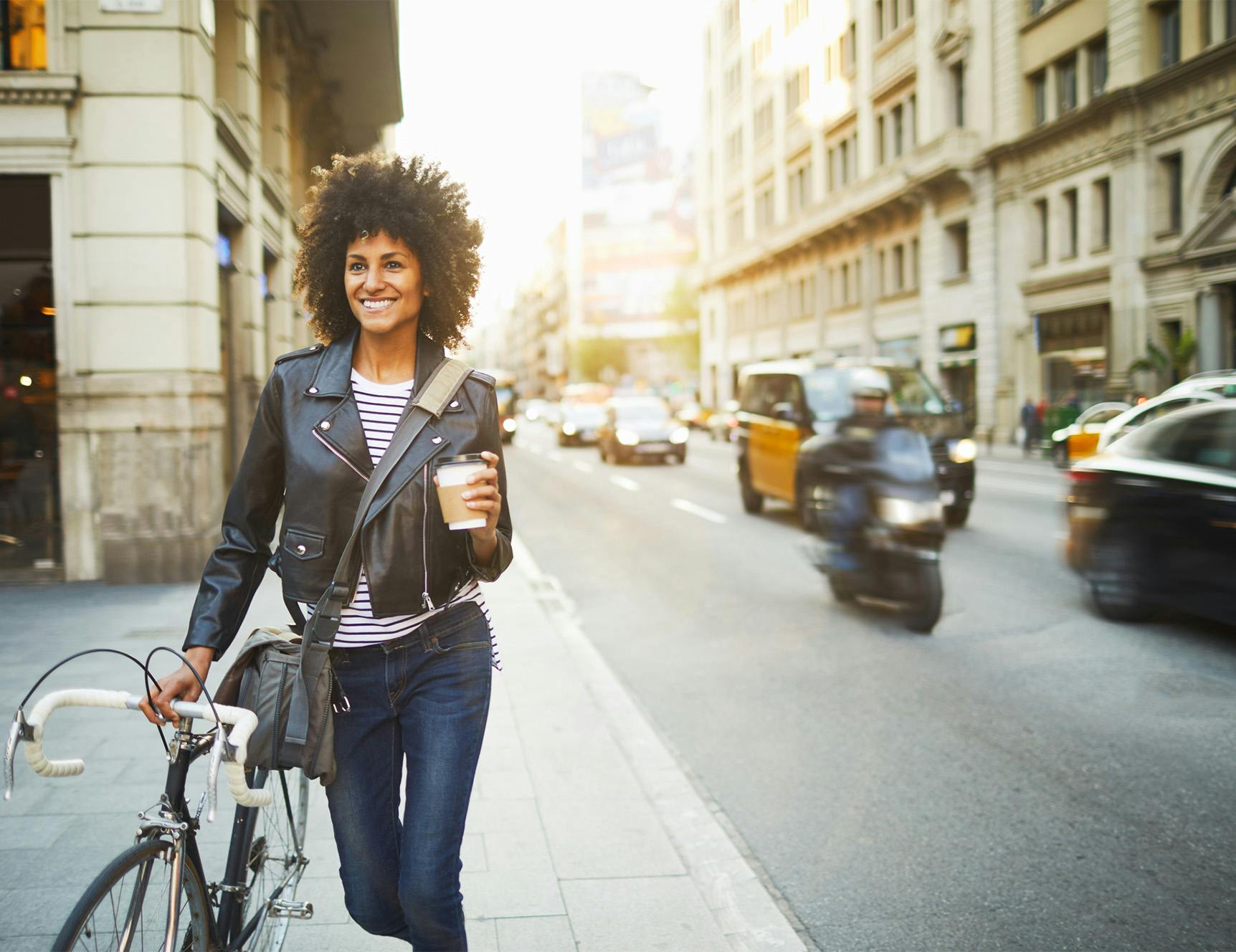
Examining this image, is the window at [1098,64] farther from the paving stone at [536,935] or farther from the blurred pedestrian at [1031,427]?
the paving stone at [536,935]

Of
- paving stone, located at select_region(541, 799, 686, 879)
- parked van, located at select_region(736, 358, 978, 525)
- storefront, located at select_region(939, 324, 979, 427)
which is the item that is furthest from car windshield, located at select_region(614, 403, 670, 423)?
paving stone, located at select_region(541, 799, 686, 879)

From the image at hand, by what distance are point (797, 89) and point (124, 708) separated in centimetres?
4860

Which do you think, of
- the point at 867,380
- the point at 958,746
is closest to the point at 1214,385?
the point at 867,380

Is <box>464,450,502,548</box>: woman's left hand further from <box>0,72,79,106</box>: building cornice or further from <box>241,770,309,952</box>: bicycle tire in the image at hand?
<box>0,72,79,106</box>: building cornice

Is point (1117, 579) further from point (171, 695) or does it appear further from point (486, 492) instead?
point (171, 695)

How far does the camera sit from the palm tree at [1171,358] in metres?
24.4

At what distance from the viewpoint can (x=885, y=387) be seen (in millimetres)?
14641

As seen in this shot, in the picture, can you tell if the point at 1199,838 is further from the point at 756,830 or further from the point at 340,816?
the point at 340,816

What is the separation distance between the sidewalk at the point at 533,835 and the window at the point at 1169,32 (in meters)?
26.2

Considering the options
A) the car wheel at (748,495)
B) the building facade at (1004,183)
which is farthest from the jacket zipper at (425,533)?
the building facade at (1004,183)

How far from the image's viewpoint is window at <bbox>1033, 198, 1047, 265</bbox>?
108ft

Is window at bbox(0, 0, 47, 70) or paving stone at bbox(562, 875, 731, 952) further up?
window at bbox(0, 0, 47, 70)

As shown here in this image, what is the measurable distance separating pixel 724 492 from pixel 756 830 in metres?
15.7

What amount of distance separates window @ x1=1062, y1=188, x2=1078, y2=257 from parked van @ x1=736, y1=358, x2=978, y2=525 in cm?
1856
